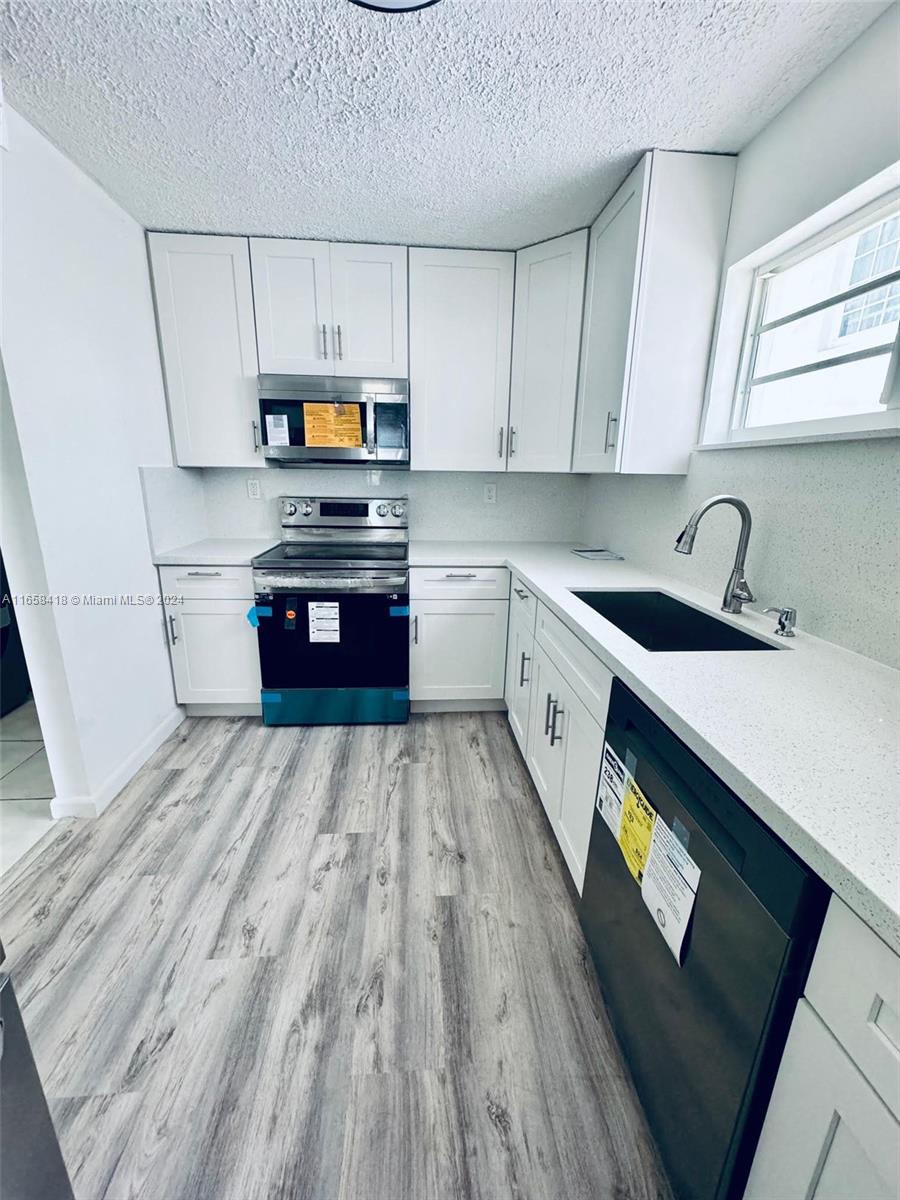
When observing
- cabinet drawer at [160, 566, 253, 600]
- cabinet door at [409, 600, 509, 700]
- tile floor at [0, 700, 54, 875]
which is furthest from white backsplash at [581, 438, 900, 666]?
tile floor at [0, 700, 54, 875]

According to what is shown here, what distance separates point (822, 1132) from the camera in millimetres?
563

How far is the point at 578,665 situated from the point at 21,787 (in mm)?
2348

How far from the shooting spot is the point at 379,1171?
0.93 m

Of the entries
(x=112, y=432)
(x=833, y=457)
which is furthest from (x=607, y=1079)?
(x=112, y=432)

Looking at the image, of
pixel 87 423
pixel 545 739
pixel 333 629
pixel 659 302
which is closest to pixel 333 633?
pixel 333 629

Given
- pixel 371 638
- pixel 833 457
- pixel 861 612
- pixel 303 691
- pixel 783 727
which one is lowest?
pixel 303 691

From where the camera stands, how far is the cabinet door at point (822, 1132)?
492mm

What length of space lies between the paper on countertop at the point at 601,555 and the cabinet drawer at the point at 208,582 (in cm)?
168

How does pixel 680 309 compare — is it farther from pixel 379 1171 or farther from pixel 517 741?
pixel 379 1171

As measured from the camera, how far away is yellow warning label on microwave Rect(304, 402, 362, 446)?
7.72ft

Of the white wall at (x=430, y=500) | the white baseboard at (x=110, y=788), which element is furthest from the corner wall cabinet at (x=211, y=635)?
the white wall at (x=430, y=500)

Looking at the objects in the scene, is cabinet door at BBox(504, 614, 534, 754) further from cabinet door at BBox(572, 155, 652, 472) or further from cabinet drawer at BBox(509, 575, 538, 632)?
cabinet door at BBox(572, 155, 652, 472)

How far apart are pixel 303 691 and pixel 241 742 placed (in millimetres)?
380

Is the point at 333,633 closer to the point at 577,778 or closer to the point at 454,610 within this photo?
the point at 454,610
